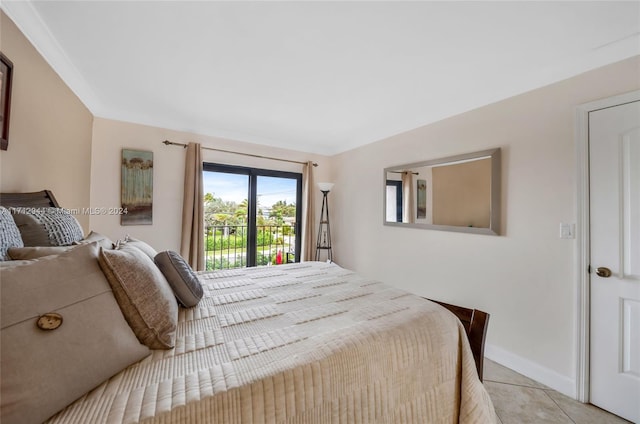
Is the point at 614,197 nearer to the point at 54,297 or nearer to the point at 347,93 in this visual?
the point at 347,93

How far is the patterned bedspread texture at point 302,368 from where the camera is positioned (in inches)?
27.3

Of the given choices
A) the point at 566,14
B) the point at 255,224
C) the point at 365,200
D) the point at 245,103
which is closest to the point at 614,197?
the point at 566,14

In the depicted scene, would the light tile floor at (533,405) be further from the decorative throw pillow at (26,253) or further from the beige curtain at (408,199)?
the decorative throw pillow at (26,253)

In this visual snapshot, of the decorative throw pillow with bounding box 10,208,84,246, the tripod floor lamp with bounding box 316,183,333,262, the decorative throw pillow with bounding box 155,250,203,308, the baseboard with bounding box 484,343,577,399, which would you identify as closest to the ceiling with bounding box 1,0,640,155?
the decorative throw pillow with bounding box 10,208,84,246

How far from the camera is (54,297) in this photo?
2.27ft

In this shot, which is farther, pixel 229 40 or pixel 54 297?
pixel 229 40

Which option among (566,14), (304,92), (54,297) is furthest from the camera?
(304,92)

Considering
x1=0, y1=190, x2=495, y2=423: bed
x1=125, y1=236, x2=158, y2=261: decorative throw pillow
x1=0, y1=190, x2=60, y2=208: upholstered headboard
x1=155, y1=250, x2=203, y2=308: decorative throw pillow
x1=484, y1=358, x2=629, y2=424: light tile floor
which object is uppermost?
x1=0, y1=190, x2=60, y2=208: upholstered headboard

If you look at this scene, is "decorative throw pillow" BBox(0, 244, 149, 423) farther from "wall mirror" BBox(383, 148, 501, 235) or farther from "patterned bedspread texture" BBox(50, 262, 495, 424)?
"wall mirror" BBox(383, 148, 501, 235)

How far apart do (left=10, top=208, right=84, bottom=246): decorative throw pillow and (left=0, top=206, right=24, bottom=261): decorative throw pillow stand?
0.07 m

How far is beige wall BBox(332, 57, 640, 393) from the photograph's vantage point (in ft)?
5.97

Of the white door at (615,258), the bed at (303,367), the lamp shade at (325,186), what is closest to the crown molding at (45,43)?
the bed at (303,367)

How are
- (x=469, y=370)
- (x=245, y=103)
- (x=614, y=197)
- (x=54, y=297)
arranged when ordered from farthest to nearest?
(x=245, y=103)
(x=614, y=197)
(x=469, y=370)
(x=54, y=297)

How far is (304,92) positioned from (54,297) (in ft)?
7.53
